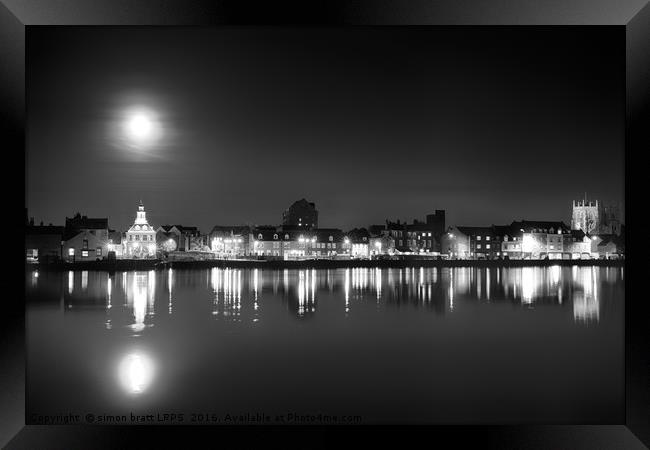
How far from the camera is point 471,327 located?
536 inches

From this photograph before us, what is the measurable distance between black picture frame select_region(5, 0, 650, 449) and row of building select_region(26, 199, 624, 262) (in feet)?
169

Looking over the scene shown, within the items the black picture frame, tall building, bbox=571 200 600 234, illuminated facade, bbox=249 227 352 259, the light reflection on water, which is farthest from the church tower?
the black picture frame

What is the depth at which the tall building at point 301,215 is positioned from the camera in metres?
66.9

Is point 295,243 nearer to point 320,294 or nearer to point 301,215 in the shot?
point 301,215

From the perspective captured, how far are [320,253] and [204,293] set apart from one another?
41.2 meters

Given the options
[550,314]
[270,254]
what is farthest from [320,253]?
[550,314]

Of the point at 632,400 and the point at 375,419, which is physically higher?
the point at 632,400

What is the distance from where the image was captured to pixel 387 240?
219ft
